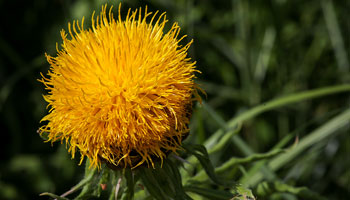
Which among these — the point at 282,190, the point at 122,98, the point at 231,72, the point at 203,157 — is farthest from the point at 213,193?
the point at 231,72

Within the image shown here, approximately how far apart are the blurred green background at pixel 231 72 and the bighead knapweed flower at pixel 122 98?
150cm

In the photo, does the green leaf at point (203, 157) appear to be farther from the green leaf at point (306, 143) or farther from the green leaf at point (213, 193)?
the green leaf at point (306, 143)

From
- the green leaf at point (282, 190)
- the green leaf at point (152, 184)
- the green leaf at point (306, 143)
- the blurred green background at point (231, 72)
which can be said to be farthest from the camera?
the blurred green background at point (231, 72)

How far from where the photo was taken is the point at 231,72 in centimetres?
391

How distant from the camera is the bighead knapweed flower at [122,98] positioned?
1549mm

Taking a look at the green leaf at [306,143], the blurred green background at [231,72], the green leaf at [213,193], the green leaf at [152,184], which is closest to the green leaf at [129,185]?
the green leaf at [152,184]

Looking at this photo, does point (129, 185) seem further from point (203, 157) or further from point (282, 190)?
point (282, 190)

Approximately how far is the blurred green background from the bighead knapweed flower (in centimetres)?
150

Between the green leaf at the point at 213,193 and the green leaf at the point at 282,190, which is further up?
the green leaf at the point at 213,193

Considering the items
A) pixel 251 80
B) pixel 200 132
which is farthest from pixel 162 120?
pixel 251 80

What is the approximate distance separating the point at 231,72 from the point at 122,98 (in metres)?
2.46

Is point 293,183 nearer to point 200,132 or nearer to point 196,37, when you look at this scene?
point 200,132

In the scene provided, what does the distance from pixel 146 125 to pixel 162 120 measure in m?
0.07

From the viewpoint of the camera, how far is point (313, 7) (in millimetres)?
4016
